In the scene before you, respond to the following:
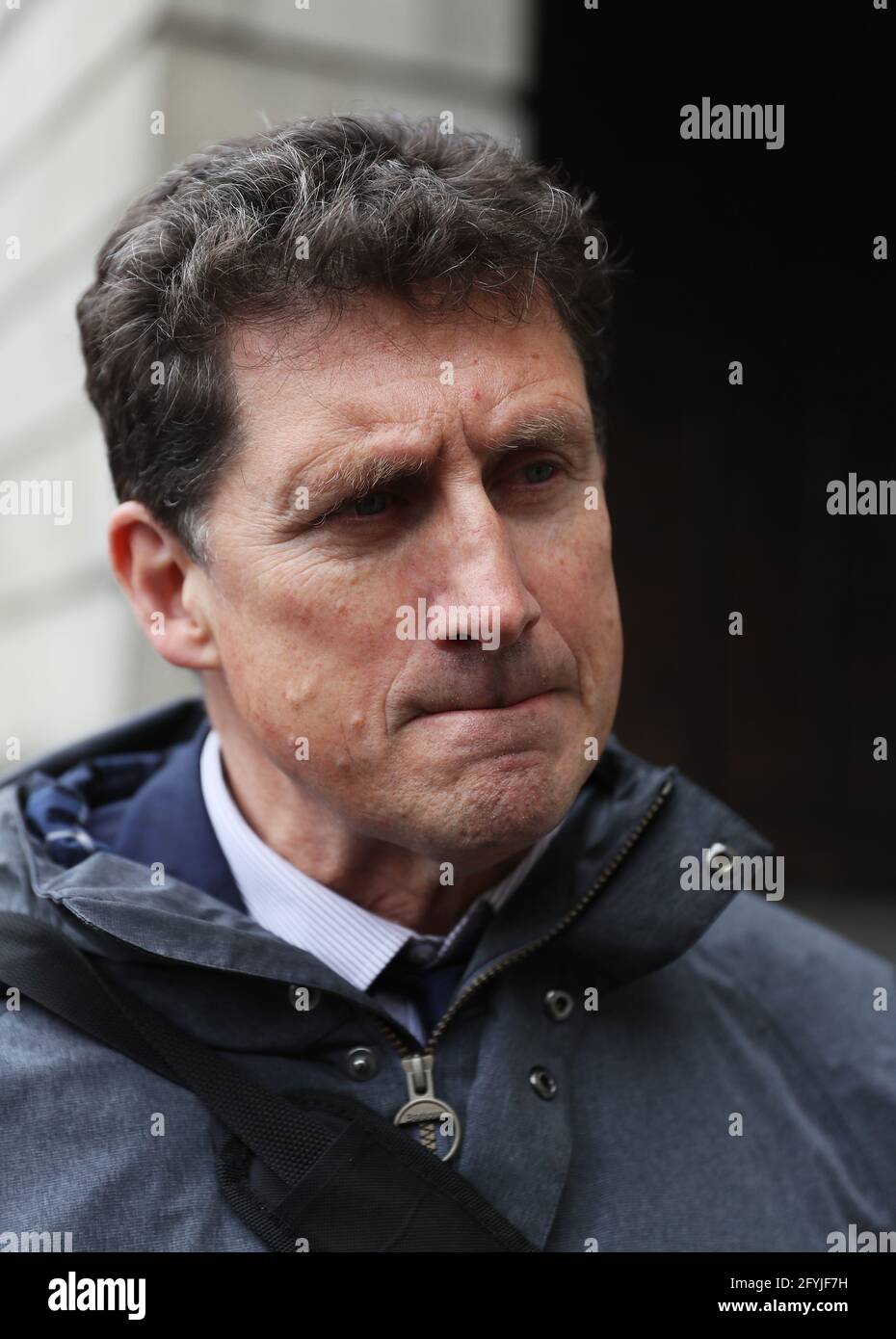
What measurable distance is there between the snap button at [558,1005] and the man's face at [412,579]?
0.84 ft

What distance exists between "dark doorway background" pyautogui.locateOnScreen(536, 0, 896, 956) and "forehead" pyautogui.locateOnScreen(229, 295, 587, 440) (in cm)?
500

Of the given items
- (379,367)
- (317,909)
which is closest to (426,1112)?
(317,909)

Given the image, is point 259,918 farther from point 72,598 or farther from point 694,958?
point 72,598

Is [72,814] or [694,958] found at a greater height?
[72,814]

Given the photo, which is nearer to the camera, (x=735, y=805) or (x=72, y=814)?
(x=72, y=814)

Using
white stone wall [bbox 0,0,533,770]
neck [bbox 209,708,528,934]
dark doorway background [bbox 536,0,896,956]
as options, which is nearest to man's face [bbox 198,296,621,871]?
neck [bbox 209,708,528,934]

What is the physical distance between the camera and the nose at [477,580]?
2.07 metres

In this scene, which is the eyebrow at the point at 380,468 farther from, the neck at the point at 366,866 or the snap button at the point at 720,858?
the snap button at the point at 720,858

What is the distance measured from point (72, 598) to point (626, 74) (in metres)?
4.21

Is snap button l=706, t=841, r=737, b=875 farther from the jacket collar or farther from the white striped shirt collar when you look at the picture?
the white striped shirt collar

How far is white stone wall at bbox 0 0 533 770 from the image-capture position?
4789 millimetres

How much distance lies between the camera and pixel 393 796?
2.16 metres

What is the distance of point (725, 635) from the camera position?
7543 millimetres

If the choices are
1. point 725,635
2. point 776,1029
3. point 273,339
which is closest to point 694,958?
point 776,1029
